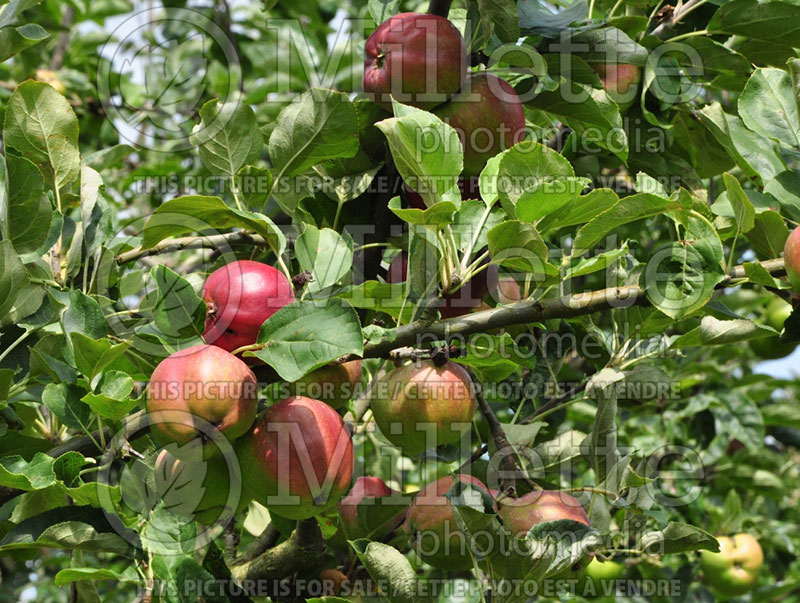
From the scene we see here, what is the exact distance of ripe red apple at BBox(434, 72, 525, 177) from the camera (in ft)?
4.26

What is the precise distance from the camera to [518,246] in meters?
1.09

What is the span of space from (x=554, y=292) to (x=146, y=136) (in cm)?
197

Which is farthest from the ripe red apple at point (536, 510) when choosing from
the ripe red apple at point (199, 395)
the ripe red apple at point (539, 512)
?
the ripe red apple at point (199, 395)

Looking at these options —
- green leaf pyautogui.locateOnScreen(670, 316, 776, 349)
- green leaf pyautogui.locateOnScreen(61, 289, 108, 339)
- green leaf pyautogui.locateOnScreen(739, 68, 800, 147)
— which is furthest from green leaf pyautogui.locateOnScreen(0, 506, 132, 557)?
green leaf pyautogui.locateOnScreen(739, 68, 800, 147)

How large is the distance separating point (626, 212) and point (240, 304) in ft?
1.73

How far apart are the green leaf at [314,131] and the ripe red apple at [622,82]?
555mm

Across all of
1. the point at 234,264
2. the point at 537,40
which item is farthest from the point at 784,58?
the point at 234,264

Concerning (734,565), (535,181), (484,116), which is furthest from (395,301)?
(734,565)

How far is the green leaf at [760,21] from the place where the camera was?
155 cm

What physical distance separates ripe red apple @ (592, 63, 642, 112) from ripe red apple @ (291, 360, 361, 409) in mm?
786

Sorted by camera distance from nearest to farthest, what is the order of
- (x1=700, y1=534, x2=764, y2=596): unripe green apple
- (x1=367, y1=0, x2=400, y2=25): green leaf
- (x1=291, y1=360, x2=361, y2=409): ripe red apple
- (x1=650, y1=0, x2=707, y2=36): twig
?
(x1=291, y1=360, x2=361, y2=409): ripe red apple
(x1=367, y1=0, x2=400, y2=25): green leaf
(x1=650, y1=0, x2=707, y2=36): twig
(x1=700, y1=534, x2=764, y2=596): unripe green apple

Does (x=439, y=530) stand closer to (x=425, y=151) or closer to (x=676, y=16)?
(x=425, y=151)

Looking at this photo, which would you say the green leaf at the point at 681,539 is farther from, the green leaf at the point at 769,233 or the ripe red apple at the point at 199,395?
the ripe red apple at the point at 199,395

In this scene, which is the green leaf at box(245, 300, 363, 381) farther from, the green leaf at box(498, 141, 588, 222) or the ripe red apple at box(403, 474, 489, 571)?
the ripe red apple at box(403, 474, 489, 571)
